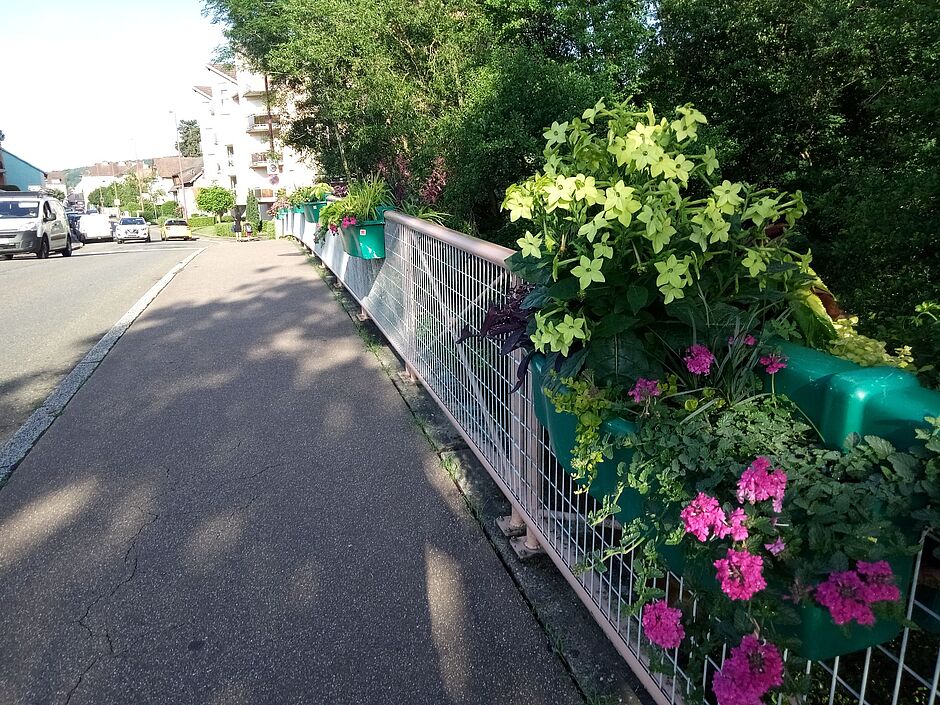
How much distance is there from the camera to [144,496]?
3.73 m

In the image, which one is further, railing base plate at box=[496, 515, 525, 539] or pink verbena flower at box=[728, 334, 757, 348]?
railing base plate at box=[496, 515, 525, 539]

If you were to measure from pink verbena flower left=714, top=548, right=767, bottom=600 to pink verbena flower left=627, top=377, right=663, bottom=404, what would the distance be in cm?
51

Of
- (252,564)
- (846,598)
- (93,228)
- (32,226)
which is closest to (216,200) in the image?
(93,228)

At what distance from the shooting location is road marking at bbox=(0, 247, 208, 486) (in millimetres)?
4324

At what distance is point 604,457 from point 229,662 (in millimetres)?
1569

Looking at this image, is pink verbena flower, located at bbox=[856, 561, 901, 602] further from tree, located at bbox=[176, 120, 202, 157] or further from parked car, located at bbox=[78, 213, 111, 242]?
tree, located at bbox=[176, 120, 202, 157]

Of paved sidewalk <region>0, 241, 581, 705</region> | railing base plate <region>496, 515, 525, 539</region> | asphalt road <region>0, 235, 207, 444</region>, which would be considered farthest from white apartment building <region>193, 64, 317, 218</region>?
railing base plate <region>496, 515, 525, 539</region>

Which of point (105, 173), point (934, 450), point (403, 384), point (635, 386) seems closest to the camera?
point (934, 450)

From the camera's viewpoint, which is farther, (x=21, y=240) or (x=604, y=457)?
(x=21, y=240)

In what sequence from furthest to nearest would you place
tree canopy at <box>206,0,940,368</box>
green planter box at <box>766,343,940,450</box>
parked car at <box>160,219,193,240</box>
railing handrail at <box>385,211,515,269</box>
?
1. parked car at <box>160,219,193,240</box>
2. tree canopy at <box>206,0,940,368</box>
3. railing handrail at <box>385,211,515,269</box>
4. green planter box at <box>766,343,940,450</box>

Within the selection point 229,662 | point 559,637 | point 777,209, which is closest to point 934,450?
point 777,209

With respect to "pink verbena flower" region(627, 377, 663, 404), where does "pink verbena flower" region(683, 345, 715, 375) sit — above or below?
above

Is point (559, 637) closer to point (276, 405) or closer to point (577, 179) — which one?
point (577, 179)

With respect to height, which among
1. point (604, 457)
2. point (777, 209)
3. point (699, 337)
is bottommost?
point (604, 457)
